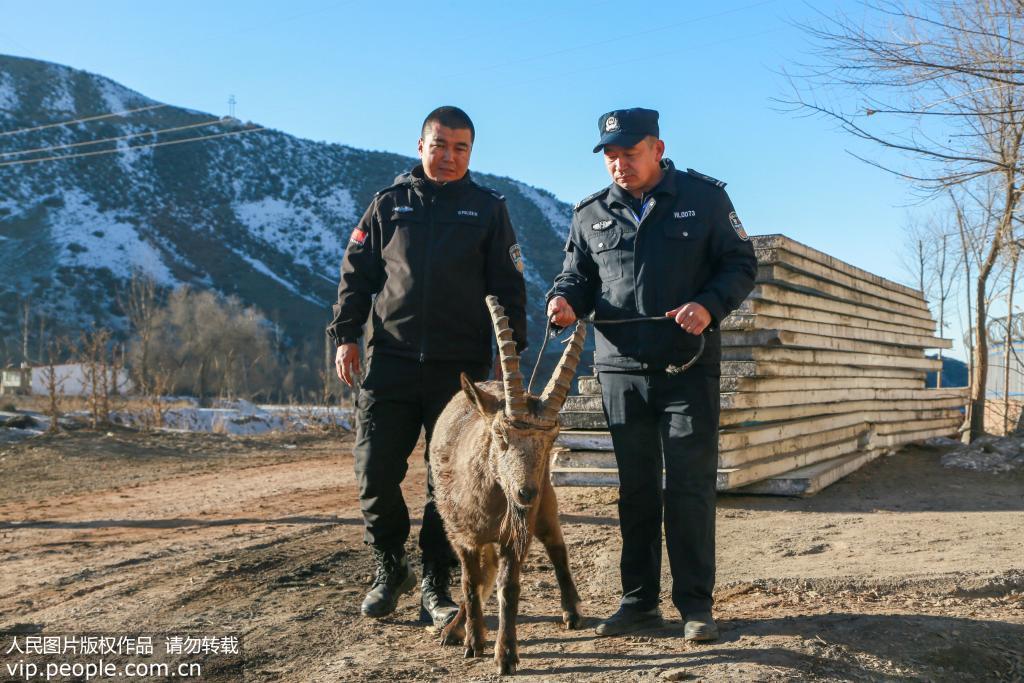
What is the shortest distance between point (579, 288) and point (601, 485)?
3.97m

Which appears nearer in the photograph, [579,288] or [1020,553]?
[579,288]

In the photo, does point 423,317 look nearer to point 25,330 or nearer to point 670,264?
point 670,264

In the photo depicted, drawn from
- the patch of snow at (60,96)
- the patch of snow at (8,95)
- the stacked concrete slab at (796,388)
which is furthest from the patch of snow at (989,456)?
the patch of snow at (60,96)

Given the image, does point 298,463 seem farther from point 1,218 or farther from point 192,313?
point 1,218

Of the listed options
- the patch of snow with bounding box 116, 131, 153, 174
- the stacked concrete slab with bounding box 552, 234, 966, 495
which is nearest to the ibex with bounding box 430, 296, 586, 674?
the stacked concrete slab with bounding box 552, 234, 966, 495

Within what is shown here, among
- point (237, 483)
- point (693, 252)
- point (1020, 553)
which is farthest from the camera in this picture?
point (237, 483)

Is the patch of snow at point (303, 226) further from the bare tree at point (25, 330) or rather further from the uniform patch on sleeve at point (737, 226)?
the uniform patch on sleeve at point (737, 226)

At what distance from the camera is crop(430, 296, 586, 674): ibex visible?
166 inches

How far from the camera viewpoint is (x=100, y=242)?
197 ft

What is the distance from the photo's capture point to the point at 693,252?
15.8 ft

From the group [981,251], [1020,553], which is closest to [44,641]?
[1020,553]

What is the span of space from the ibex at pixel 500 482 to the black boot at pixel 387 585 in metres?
0.73

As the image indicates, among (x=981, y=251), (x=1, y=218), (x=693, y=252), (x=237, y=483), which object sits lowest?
(x=237, y=483)

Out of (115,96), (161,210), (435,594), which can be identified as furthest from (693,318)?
(115,96)
